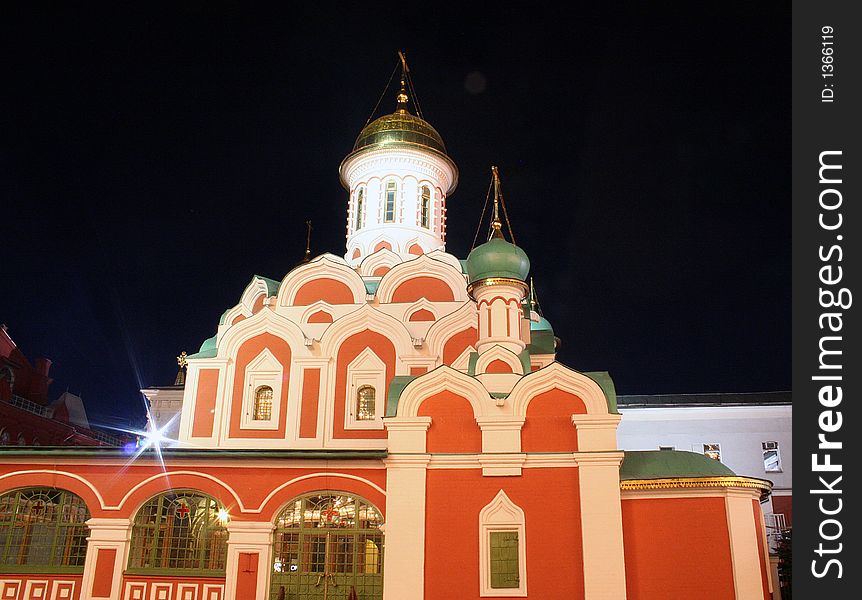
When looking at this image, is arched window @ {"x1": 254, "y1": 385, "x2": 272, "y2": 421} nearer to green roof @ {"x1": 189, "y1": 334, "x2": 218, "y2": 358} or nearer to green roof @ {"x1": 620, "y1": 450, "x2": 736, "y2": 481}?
green roof @ {"x1": 189, "y1": 334, "x2": 218, "y2": 358}

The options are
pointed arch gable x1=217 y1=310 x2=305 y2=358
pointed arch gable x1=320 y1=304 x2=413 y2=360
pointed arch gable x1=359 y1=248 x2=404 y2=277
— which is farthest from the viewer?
Result: pointed arch gable x1=359 y1=248 x2=404 y2=277

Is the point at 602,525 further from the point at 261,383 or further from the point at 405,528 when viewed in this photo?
the point at 261,383

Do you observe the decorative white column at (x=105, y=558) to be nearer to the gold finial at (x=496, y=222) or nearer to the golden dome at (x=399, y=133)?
the gold finial at (x=496, y=222)

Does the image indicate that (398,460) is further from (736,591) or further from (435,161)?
(435,161)

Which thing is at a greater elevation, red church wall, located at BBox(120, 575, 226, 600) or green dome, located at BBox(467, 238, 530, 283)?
green dome, located at BBox(467, 238, 530, 283)

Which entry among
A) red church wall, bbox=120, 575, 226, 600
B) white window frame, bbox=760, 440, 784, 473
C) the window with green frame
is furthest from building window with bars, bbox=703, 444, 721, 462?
red church wall, bbox=120, 575, 226, 600

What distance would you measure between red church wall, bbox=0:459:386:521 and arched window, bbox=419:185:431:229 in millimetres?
8634

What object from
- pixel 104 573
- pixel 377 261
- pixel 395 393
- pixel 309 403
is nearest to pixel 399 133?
pixel 377 261

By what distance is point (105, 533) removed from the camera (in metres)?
11.9

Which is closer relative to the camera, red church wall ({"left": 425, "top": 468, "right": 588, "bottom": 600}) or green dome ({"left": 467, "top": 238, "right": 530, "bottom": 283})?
red church wall ({"left": 425, "top": 468, "right": 588, "bottom": 600})

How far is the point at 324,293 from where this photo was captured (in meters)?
16.4

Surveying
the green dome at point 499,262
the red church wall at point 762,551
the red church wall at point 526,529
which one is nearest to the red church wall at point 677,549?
the red church wall at point 762,551

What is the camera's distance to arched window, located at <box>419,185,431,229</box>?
62.6 feet
